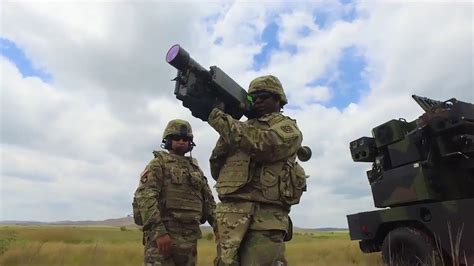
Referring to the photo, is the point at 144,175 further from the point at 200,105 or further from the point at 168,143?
the point at 200,105

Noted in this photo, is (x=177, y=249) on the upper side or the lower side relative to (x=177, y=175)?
lower

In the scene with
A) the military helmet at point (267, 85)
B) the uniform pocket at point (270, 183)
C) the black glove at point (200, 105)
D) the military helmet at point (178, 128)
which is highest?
the military helmet at point (178, 128)

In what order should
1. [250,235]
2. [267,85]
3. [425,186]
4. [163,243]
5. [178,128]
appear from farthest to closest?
[425,186]
[178,128]
[163,243]
[267,85]
[250,235]

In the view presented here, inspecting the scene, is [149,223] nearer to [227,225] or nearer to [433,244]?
[227,225]

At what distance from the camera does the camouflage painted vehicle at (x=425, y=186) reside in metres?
5.95

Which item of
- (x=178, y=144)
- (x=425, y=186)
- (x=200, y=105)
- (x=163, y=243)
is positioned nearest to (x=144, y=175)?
(x=178, y=144)

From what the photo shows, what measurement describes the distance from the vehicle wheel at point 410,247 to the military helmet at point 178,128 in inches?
118

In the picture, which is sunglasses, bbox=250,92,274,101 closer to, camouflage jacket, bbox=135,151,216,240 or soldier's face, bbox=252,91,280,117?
soldier's face, bbox=252,91,280,117

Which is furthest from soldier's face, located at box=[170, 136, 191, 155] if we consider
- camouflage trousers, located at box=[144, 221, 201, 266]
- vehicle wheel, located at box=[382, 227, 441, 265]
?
vehicle wheel, located at box=[382, 227, 441, 265]

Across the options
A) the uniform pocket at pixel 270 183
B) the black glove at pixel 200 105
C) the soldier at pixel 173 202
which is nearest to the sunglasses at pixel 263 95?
the black glove at pixel 200 105

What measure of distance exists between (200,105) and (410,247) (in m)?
4.52

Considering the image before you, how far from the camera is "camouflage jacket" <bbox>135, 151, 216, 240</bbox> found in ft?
14.1

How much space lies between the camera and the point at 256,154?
3105 millimetres

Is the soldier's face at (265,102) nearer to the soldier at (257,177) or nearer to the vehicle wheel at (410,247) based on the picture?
the soldier at (257,177)
